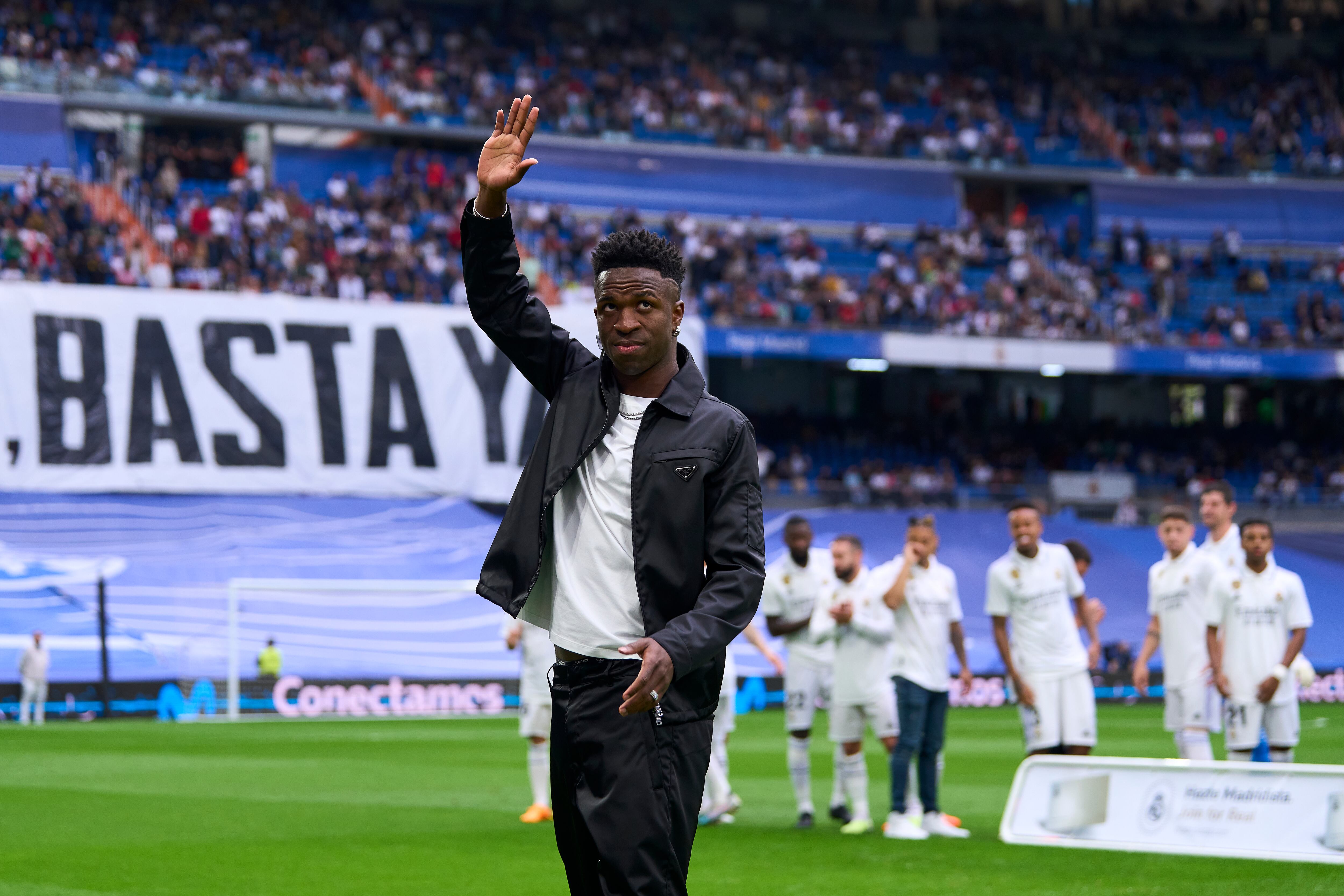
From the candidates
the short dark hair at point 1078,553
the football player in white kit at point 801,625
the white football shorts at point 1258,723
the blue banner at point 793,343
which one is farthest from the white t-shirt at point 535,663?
the blue banner at point 793,343

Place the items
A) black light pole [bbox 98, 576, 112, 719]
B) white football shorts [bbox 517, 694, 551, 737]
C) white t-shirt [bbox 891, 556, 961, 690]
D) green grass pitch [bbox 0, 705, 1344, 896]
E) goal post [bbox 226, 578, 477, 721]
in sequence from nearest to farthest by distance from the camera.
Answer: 1. green grass pitch [bbox 0, 705, 1344, 896]
2. white t-shirt [bbox 891, 556, 961, 690]
3. white football shorts [bbox 517, 694, 551, 737]
4. black light pole [bbox 98, 576, 112, 719]
5. goal post [bbox 226, 578, 477, 721]

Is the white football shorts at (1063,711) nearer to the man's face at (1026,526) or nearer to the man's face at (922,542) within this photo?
the man's face at (1026,526)

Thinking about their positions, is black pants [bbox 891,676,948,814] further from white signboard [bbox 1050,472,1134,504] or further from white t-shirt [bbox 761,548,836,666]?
white signboard [bbox 1050,472,1134,504]

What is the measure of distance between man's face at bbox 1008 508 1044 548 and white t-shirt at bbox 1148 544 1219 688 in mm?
1610

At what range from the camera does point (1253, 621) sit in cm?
1184

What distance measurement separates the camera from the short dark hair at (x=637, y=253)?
4.28 meters

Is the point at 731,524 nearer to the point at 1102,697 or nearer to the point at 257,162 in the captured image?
the point at 1102,697

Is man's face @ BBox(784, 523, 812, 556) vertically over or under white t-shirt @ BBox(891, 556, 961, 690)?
over

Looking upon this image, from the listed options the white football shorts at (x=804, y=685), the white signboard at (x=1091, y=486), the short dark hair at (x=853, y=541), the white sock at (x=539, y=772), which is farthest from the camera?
the white signboard at (x=1091, y=486)

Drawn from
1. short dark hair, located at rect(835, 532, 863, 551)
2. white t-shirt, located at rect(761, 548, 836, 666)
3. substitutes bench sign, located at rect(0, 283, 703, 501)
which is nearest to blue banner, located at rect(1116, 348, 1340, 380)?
substitutes bench sign, located at rect(0, 283, 703, 501)

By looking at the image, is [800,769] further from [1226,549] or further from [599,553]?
[599,553]

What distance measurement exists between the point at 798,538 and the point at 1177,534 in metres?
2.99

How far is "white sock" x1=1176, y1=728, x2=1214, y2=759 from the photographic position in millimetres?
12883

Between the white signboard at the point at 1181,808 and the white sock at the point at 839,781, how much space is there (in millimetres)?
1510
